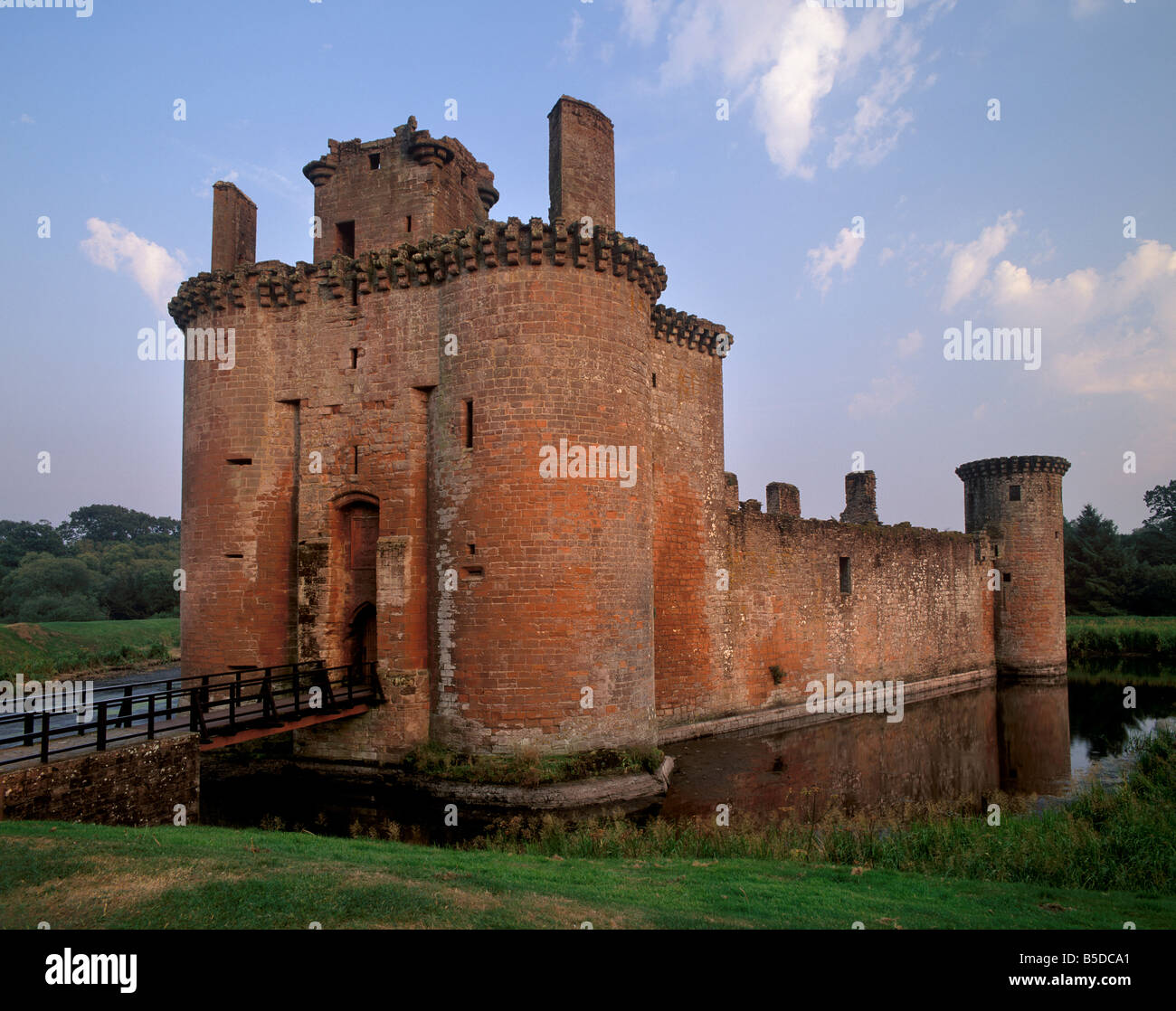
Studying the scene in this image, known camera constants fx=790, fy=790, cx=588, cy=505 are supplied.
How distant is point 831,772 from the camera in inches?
675

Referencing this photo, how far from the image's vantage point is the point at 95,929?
5.75 metres

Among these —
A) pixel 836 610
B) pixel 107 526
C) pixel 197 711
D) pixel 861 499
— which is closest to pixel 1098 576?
pixel 861 499

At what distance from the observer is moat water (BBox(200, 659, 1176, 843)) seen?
13578 millimetres

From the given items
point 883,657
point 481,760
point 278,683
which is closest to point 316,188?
point 278,683

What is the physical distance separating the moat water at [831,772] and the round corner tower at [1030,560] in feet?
21.9

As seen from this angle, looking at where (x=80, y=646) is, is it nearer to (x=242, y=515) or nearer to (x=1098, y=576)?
(x=242, y=515)

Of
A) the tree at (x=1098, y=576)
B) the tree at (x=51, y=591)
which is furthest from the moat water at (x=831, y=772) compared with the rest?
the tree at (x=51, y=591)

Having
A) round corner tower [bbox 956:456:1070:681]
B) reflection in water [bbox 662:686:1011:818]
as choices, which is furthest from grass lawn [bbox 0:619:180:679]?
round corner tower [bbox 956:456:1070:681]

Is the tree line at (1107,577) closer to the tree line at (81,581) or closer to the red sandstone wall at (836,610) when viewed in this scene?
the red sandstone wall at (836,610)

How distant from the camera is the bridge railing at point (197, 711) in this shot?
9.92 m

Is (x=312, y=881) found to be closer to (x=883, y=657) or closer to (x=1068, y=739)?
(x=1068, y=739)

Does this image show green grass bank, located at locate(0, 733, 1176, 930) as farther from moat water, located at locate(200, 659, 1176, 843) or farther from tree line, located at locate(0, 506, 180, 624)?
tree line, located at locate(0, 506, 180, 624)

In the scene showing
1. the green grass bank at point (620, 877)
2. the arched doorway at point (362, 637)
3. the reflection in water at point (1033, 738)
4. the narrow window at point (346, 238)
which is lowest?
the reflection in water at point (1033, 738)

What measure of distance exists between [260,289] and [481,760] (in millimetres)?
11166
